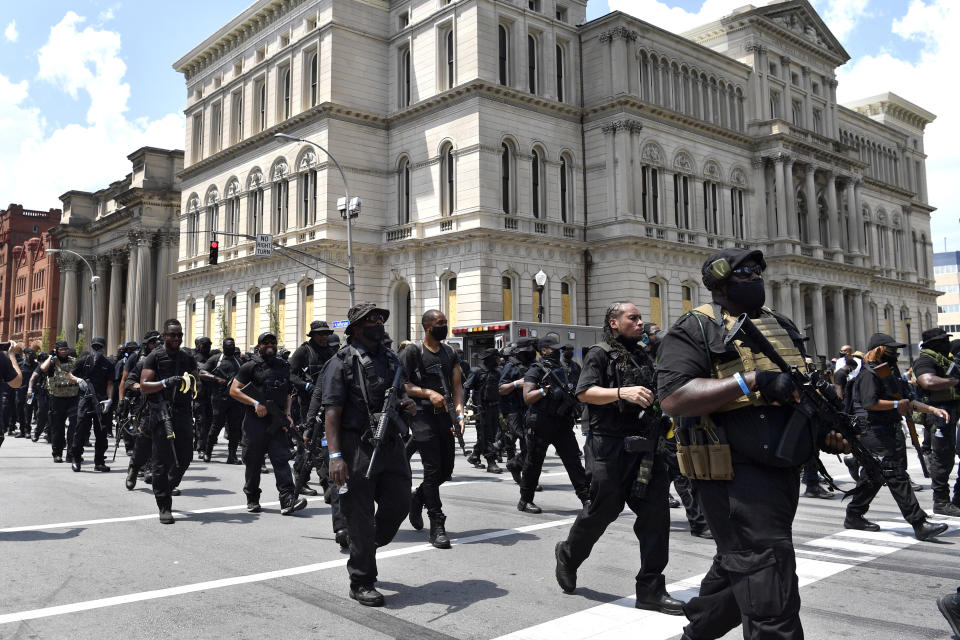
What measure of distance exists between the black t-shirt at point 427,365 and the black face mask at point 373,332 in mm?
1980

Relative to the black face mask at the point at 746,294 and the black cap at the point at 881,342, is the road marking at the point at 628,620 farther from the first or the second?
the black cap at the point at 881,342

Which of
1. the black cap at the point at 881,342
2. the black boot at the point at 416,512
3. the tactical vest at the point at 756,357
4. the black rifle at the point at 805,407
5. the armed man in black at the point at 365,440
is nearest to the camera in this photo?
the black rifle at the point at 805,407

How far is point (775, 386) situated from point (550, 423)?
16.9 ft

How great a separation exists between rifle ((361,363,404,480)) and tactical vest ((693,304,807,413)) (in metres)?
2.73

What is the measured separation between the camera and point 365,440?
556 centimetres

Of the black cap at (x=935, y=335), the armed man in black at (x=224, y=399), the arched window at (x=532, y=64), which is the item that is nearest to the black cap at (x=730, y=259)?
the black cap at (x=935, y=335)

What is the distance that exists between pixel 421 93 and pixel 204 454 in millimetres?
24356

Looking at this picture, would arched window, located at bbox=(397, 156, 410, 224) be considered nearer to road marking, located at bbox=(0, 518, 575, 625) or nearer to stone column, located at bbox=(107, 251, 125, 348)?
road marking, located at bbox=(0, 518, 575, 625)

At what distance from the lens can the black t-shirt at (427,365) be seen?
794cm

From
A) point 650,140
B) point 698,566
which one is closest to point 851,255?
point 650,140

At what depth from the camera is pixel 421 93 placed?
3512cm

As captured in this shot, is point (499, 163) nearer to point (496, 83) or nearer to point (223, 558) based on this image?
point (496, 83)

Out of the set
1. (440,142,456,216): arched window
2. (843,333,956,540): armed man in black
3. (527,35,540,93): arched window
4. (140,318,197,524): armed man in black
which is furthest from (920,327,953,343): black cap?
(527,35,540,93): arched window

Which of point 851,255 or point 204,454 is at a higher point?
point 851,255
